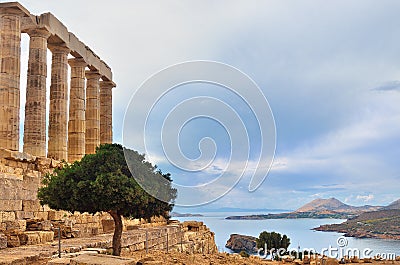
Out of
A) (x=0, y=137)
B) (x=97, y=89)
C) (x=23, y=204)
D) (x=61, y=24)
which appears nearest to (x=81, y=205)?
(x=23, y=204)

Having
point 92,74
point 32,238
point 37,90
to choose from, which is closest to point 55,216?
point 32,238

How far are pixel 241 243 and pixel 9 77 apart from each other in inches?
1653

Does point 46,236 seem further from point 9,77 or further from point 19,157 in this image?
point 9,77

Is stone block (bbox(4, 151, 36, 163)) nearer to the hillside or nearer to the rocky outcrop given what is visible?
the rocky outcrop

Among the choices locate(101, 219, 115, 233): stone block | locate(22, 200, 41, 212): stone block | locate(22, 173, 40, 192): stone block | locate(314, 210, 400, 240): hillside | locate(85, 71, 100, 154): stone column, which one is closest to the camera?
locate(22, 200, 41, 212): stone block

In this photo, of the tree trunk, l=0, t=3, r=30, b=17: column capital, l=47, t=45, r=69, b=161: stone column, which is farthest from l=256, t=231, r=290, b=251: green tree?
the tree trunk

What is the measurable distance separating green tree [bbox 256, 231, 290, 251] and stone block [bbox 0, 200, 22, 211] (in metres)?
26.6

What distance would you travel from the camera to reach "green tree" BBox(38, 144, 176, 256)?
1404 centimetres

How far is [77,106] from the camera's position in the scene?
33562mm

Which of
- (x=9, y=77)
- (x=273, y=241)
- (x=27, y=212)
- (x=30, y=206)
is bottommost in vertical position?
(x=273, y=241)

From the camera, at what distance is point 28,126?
27.6m

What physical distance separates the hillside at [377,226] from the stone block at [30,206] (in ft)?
131

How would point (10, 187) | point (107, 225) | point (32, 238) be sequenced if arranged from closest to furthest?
1. point (32, 238)
2. point (10, 187)
3. point (107, 225)

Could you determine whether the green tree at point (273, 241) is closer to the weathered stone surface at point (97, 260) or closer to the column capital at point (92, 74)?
the column capital at point (92, 74)
